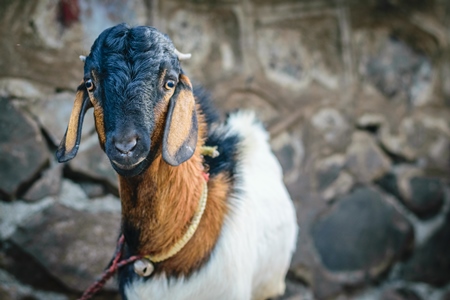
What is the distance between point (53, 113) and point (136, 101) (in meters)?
0.99

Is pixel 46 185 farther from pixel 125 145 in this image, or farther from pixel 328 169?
pixel 328 169

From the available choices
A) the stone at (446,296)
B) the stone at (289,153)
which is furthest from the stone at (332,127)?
the stone at (446,296)

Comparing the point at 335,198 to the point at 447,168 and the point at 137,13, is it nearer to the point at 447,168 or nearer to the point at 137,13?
the point at 447,168

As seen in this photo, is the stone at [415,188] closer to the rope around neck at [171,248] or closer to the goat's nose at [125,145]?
the rope around neck at [171,248]

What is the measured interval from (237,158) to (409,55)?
145 centimetres

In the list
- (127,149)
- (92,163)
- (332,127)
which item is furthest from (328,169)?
(127,149)

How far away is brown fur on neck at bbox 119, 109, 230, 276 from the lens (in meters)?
1.33

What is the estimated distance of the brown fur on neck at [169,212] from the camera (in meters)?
1.33

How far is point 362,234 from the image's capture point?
8.49ft

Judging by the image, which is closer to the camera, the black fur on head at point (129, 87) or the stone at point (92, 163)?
the black fur on head at point (129, 87)

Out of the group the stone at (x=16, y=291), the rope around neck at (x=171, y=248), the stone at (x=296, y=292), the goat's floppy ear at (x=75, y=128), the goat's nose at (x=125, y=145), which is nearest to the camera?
the goat's nose at (x=125, y=145)

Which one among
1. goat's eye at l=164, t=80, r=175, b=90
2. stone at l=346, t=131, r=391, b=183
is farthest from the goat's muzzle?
stone at l=346, t=131, r=391, b=183

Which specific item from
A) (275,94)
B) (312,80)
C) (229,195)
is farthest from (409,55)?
(229,195)

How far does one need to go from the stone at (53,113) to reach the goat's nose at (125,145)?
939 mm
